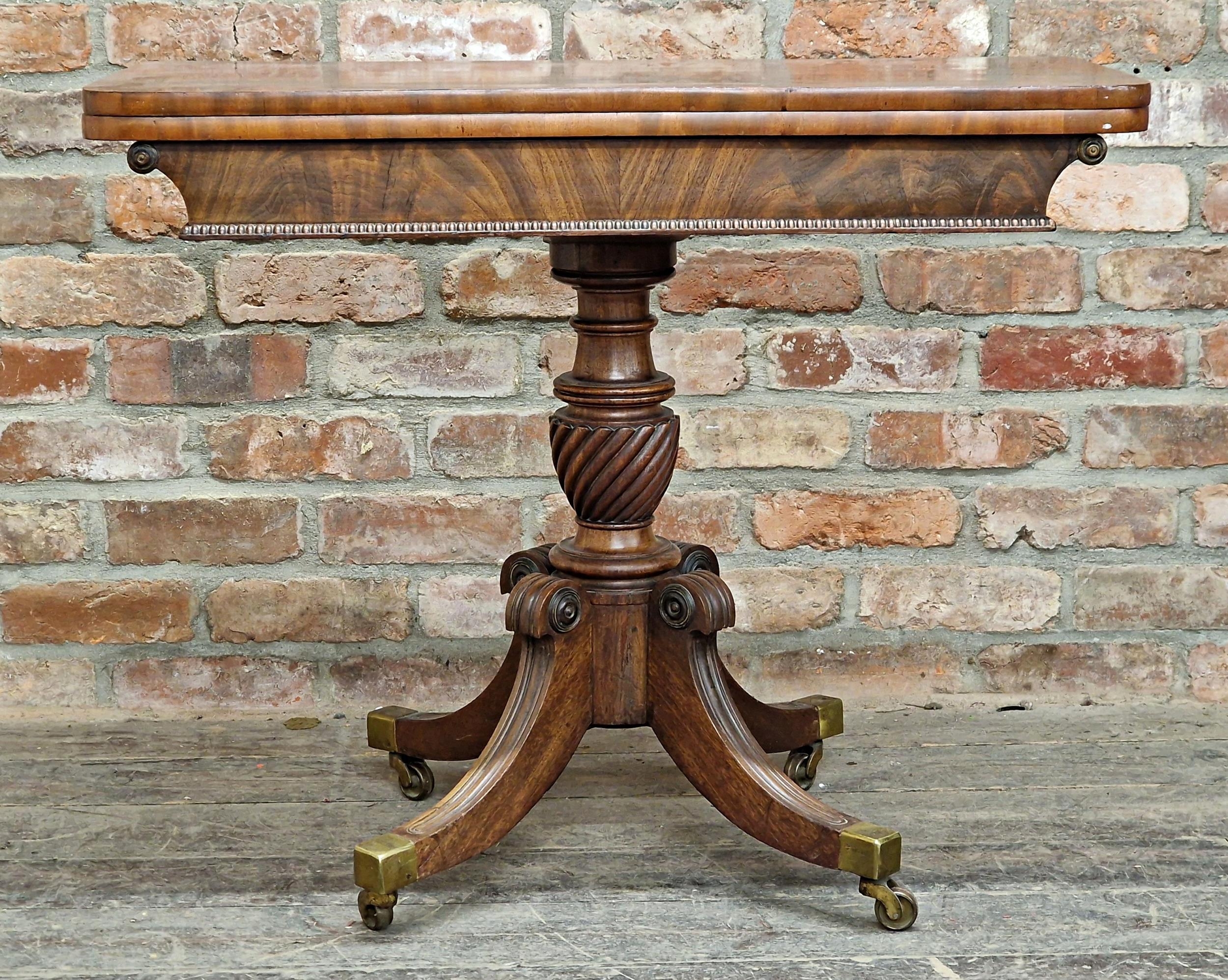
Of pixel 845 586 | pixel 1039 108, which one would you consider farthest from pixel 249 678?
pixel 1039 108

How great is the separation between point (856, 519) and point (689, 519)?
0.20m

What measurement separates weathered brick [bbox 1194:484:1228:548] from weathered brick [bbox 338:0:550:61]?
3.11 ft

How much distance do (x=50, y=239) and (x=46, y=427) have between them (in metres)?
0.22

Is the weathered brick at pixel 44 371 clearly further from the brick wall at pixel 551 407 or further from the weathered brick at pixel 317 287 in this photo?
the weathered brick at pixel 317 287

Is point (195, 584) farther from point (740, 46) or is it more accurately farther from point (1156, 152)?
point (1156, 152)

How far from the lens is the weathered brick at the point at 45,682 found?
6.27 ft

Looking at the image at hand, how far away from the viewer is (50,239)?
1813 millimetres

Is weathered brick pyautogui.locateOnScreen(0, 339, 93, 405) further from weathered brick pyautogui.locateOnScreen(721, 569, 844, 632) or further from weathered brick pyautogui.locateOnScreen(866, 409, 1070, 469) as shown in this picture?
weathered brick pyautogui.locateOnScreen(866, 409, 1070, 469)

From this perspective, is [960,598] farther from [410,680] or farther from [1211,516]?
[410,680]

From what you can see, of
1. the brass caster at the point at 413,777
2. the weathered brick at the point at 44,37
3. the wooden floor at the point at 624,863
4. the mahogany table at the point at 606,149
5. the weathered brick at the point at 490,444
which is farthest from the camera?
the weathered brick at the point at 490,444

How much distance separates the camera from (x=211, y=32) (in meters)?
1.78

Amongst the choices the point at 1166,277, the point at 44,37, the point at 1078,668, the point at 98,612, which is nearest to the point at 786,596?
the point at 1078,668

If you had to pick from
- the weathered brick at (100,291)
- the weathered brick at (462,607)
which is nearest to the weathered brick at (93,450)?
the weathered brick at (100,291)

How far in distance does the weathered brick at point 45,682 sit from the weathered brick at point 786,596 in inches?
31.1
